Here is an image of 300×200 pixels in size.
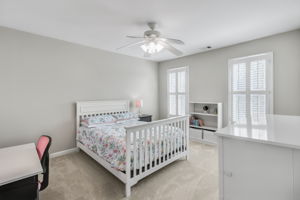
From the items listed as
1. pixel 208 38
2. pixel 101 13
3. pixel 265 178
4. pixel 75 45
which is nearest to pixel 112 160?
pixel 265 178

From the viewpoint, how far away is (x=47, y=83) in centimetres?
310

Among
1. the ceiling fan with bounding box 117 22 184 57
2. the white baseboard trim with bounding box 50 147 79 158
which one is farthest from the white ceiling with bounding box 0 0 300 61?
the white baseboard trim with bounding box 50 147 79 158

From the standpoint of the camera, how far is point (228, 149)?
3.89 ft

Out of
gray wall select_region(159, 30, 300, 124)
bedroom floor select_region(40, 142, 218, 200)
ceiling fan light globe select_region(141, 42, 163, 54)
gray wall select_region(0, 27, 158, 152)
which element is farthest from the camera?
gray wall select_region(159, 30, 300, 124)

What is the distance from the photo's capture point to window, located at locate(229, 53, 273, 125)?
3.17 m

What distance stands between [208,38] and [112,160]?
3107 mm

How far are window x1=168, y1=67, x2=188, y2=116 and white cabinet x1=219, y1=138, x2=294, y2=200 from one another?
3571 mm

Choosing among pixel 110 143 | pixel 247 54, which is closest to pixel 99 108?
pixel 110 143

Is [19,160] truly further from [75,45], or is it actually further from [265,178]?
[75,45]

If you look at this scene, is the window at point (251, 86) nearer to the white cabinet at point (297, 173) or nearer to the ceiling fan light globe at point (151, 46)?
the ceiling fan light globe at point (151, 46)

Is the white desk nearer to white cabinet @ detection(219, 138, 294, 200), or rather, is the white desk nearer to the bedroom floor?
the bedroom floor

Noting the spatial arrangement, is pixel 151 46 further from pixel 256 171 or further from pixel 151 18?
pixel 256 171

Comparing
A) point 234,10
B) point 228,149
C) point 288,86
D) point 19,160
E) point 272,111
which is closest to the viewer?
point 228,149

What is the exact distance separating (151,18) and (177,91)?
2.94 metres
